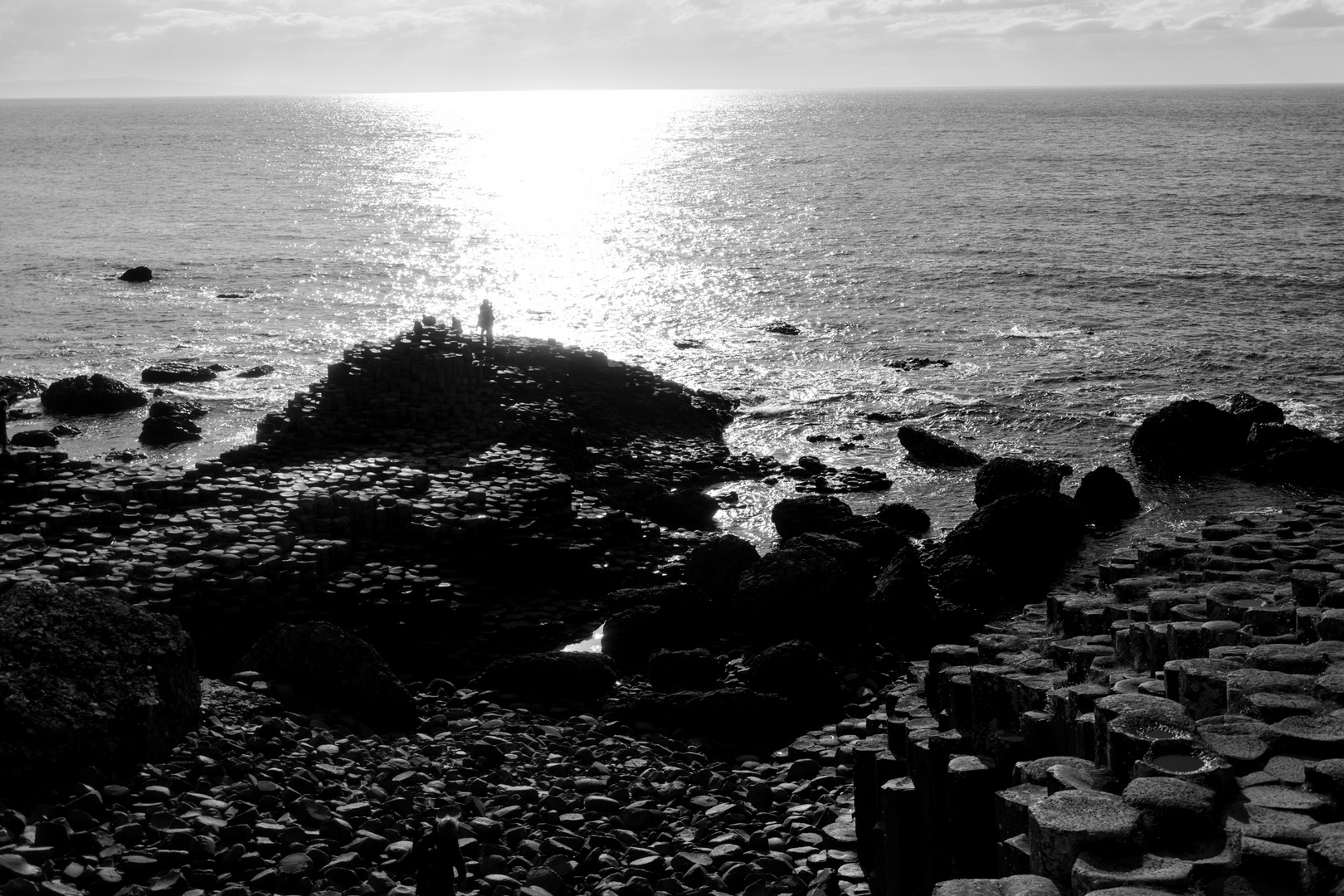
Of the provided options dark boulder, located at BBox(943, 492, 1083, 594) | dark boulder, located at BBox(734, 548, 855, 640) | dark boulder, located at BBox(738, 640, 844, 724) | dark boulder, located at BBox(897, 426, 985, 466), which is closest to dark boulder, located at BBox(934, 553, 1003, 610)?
dark boulder, located at BBox(943, 492, 1083, 594)

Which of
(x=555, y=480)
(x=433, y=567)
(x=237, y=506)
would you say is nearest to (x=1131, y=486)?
(x=555, y=480)

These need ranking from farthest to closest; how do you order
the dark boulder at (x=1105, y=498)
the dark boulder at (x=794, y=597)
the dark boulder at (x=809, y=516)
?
the dark boulder at (x=1105, y=498)
the dark boulder at (x=809, y=516)
the dark boulder at (x=794, y=597)

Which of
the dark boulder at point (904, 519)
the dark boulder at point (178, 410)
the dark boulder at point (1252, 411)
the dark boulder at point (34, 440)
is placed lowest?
the dark boulder at point (904, 519)

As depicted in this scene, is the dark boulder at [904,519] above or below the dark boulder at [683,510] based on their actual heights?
below

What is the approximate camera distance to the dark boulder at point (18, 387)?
33281 millimetres

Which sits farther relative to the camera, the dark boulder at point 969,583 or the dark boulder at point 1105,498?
the dark boulder at point 1105,498

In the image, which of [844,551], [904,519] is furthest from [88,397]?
[844,551]

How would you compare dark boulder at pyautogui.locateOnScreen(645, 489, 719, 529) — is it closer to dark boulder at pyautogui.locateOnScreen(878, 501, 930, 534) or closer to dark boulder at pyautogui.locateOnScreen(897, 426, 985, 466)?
dark boulder at pyautogui.locateOnScreen(878, 501, 930, 534)

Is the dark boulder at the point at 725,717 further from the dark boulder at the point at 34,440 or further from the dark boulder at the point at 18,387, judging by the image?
the dark boulder at the point at 18,387

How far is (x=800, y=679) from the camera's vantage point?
1477 centimetres

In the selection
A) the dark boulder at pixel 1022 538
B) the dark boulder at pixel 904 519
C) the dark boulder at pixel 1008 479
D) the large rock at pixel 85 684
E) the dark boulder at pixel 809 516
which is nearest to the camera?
the large rock at pixel 85 684

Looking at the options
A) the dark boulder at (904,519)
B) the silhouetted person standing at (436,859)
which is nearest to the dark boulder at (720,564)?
the dark boulder at (904,519)

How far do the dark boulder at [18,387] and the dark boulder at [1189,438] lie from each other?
29010 mm

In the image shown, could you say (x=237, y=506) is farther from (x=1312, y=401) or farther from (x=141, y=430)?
(x=1312, y=401)
